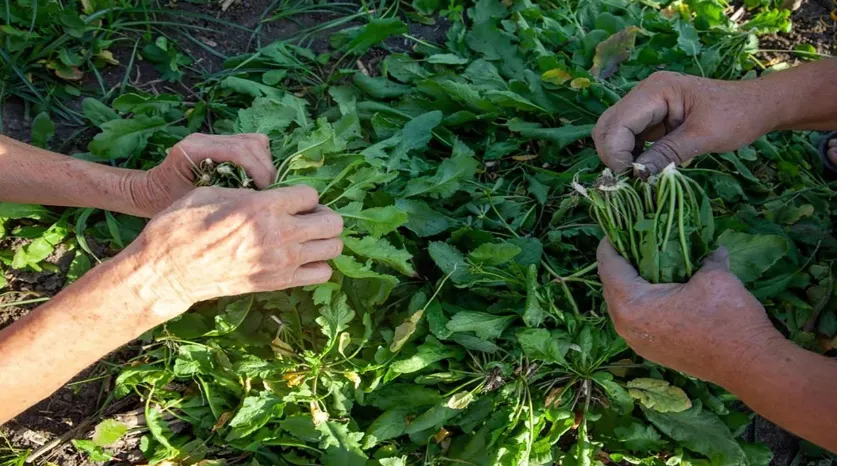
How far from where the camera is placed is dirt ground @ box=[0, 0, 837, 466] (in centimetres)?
263

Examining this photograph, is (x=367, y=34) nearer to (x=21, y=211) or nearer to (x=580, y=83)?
(x=580, y=83)

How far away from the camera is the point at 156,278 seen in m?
1.86

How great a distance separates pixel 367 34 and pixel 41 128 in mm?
1380

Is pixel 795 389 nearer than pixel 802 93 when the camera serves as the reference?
Yes

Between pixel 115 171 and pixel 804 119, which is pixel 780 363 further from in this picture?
pixel 115 171

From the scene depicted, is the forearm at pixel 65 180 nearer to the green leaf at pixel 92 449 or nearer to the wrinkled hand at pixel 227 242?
the wrinkled hand at pixel 227 242

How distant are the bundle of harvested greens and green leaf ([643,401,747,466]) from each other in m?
0.63

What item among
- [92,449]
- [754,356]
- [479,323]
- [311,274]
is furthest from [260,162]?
[754,356]

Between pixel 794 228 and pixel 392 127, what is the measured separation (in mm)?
1560

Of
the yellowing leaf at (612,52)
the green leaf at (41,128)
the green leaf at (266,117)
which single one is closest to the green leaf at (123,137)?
the green leaf at (41,128)

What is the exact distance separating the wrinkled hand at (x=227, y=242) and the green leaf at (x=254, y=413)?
56cm

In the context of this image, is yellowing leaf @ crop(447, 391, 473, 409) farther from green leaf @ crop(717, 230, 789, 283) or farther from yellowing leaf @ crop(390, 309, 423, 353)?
green leaf @ crop(717, 230, 789, 283)

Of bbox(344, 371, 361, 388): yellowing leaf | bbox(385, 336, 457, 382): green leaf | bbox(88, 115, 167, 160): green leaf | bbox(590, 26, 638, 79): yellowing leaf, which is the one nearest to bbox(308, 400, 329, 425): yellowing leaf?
bbox(344, 371, 361, 388): yellowing leaf

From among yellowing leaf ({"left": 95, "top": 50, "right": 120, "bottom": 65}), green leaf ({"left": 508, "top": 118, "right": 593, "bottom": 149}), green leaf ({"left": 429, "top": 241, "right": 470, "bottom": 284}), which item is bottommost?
green leaf ({"left": 429, "top": 241, "right": 470, "bottom": 284})
